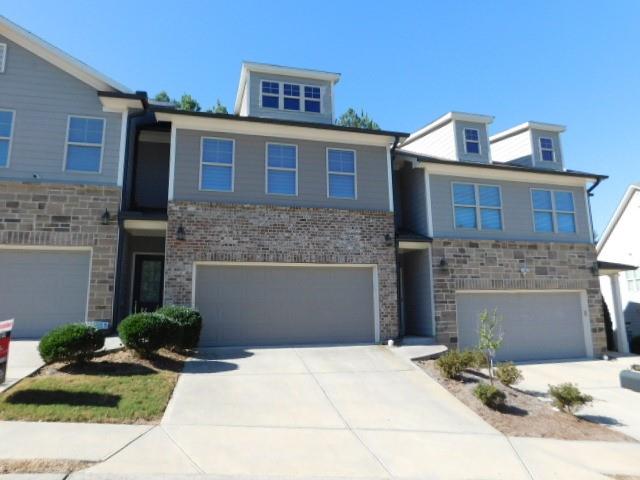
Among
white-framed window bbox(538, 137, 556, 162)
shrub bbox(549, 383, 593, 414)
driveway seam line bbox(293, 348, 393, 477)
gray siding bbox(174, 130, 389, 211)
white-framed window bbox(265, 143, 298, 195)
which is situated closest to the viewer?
driveway seam line bbox(293, 348, 393, 477)

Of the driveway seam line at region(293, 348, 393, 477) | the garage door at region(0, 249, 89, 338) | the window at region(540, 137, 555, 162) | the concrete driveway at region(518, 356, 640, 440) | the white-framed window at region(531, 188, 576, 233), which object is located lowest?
the concrete driveway at region(518, 356, 640, 440)

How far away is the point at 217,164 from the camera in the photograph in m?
12.3

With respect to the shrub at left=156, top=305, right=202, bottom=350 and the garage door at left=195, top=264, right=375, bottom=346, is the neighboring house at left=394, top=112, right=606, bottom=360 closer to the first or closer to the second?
the garage door at left=195, top=264, right=375, bottom=346

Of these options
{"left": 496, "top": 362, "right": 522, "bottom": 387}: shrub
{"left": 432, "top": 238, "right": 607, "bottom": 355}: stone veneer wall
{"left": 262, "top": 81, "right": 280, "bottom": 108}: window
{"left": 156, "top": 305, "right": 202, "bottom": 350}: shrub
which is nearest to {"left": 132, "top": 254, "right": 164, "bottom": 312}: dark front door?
{"left": 156, "top": 305, "right": 202, "bottom": 350}: shrub

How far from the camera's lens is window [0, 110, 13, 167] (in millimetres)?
11172

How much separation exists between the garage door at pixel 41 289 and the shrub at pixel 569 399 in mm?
11107

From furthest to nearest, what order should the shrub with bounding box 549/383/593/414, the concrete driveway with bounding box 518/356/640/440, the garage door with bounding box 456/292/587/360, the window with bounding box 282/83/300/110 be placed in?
the window with bounding box 282/83/300/110, the garage door with bounding box 456/292/587/360, the concrete driveway with bounding box 518/356/640/440, the shrub with bounding box 549/383/593/414

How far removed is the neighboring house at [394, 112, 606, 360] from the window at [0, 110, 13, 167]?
11324mm

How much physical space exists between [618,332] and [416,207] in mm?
9657

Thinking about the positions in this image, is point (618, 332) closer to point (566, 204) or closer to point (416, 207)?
point (566, 204)

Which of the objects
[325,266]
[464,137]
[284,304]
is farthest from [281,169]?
[464,137]

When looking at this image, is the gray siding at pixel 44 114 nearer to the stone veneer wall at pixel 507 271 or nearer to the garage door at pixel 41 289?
the garage door at pixel 41 289

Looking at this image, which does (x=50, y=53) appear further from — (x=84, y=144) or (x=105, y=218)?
(x=105, y=218)

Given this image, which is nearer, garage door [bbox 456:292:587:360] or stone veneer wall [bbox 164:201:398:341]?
stone veneer wall [bbox 164:201:398:341]
